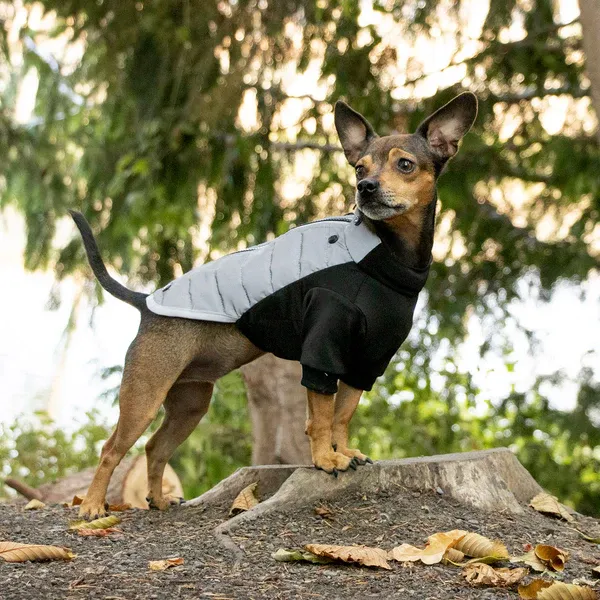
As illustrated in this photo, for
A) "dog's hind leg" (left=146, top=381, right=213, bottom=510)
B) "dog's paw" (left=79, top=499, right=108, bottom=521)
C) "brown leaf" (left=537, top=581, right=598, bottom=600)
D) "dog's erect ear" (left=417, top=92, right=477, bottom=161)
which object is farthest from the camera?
"dog's hind leg" (left=146, top=381, right=213, bottom=510)

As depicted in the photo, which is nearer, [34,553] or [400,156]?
[34,553]

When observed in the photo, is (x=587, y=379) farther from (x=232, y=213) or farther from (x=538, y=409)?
(x=232, y=213)

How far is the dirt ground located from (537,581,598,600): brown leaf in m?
0.19

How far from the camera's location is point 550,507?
169 inches

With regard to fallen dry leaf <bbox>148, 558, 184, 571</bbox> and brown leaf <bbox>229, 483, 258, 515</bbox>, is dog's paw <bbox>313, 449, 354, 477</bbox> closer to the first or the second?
brown leaf <bbox>229, 483, 258, 515</bbox>

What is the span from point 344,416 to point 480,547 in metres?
1.06

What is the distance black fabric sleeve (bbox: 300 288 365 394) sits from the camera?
382 centimetres

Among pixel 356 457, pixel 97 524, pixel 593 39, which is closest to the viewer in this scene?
pixel 97 524

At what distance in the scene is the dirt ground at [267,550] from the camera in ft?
10.2

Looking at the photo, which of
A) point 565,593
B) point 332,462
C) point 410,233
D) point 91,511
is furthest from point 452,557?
point 91,511

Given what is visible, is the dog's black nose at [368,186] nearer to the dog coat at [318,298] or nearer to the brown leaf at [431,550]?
the dog coat at [318,298]

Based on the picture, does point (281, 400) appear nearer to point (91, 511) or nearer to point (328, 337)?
point (91, 511)

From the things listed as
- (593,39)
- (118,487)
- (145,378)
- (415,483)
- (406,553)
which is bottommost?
(118,487)

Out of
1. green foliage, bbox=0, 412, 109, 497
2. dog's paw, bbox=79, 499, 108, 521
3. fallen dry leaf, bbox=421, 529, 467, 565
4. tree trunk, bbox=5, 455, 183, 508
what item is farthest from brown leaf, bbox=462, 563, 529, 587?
green foliage, bbox=0, 412, 109, 497
